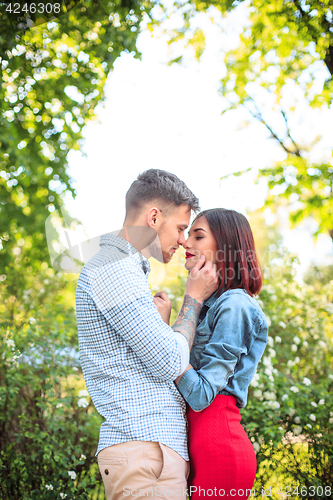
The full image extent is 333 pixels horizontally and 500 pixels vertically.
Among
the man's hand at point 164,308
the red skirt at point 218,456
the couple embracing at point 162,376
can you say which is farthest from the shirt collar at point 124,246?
the red skirt at point 218,456

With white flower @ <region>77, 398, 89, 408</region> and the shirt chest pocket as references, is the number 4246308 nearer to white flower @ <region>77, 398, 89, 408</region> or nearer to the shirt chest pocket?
white flower @ <region>77, 398, 89, 408</region>

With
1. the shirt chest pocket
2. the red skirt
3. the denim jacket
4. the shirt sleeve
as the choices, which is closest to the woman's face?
the denim jacket

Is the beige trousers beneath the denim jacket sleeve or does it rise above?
beneath

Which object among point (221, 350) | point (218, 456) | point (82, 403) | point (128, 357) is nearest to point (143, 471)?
point (218, 456)

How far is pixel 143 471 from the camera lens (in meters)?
1.38

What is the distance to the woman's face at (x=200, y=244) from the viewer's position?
1893 mm

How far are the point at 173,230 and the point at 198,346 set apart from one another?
60cm

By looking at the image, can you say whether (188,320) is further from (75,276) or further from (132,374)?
(75,276)

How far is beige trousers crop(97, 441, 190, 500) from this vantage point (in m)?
1.38

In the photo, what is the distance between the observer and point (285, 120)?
4.86m

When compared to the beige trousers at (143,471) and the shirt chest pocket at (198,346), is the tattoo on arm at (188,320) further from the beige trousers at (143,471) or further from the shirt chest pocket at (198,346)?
the beige trousers at (143,471)

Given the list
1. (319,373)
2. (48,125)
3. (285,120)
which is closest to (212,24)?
(285,120)

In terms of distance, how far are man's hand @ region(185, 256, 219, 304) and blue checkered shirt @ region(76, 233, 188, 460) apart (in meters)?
0.31

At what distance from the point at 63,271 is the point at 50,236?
48cm
